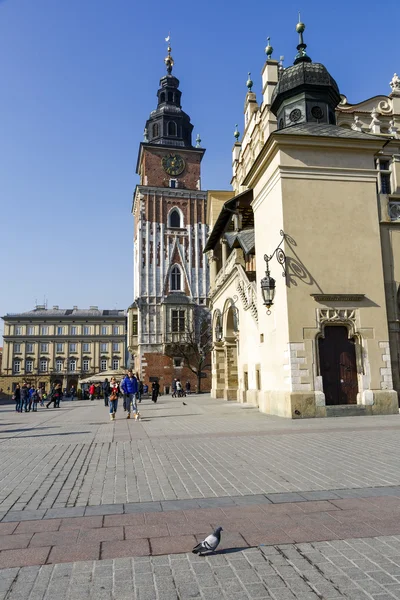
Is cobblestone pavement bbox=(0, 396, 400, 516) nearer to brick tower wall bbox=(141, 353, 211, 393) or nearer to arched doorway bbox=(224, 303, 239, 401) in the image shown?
arched doorway bbox=(224, 303, 239, 401)

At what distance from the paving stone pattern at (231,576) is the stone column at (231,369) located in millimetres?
24435

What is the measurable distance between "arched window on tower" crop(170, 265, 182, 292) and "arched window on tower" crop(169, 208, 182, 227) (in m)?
5.31

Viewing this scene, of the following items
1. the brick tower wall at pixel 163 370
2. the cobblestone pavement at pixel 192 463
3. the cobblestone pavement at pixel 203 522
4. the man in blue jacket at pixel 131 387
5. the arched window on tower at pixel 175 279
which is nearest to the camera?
the cobblestone pavement at pixel 203 522

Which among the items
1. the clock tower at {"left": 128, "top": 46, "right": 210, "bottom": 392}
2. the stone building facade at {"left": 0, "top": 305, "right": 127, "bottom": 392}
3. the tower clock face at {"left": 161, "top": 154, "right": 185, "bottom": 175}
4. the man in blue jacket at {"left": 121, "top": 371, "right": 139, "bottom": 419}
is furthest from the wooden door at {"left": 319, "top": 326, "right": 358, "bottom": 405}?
the stone building facade at {"left": 0, "top": 305, "right": 127, "bottom": 392}

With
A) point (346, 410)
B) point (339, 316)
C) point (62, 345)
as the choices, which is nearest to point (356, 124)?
point (339, 316)

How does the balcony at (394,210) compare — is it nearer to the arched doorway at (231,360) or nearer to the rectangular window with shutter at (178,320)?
the arched doorway at (231,360)

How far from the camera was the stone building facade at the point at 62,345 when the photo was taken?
90.1 m

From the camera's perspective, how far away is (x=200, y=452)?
9.07 meters

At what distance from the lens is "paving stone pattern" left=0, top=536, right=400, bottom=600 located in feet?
10.6

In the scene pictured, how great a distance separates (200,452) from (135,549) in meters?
5.13

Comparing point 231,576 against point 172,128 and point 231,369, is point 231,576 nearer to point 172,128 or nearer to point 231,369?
point 231,369

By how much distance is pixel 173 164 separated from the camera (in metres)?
60.1

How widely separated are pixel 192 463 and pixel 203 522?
10.8ft

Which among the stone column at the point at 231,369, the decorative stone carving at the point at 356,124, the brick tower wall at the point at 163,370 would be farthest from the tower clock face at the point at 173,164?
the decorative stone carving at the point at 356,124
